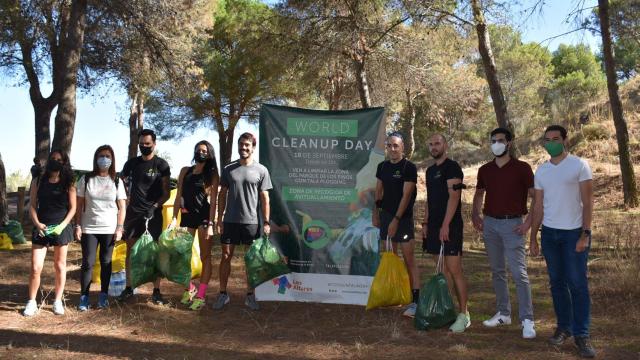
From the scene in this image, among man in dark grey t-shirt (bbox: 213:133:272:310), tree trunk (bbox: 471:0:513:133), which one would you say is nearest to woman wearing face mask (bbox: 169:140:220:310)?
man in dark grey t-shirt (bbox: 213:133:272:310)

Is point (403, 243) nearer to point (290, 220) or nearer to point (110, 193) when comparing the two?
point (290, 220)

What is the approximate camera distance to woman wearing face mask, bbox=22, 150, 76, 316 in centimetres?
600

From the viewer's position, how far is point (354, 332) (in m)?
5.61

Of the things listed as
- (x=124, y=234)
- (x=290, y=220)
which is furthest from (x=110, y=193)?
(x=290, y=220)

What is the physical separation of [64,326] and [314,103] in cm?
1955

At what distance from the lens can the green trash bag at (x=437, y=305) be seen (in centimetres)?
543

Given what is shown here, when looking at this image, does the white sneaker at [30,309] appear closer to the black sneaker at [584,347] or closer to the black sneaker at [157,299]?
the black sneaker at [157,299]

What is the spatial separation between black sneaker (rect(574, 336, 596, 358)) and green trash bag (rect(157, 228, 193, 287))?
385 centimetres

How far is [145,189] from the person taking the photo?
21.2ft

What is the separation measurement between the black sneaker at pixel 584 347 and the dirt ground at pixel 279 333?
9 centimetres

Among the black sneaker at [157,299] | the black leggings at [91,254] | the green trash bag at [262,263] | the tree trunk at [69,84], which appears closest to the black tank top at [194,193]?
the green trash bag at [262,263]

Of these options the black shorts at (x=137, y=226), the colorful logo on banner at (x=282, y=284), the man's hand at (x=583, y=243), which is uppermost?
the black shorts at (x=137, y=226)

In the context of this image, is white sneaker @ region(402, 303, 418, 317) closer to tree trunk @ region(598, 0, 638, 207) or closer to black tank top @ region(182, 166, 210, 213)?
black tank top @ region(182, 166, 210, 213)

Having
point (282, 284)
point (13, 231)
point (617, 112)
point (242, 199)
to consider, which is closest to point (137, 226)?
point (242, 199)
